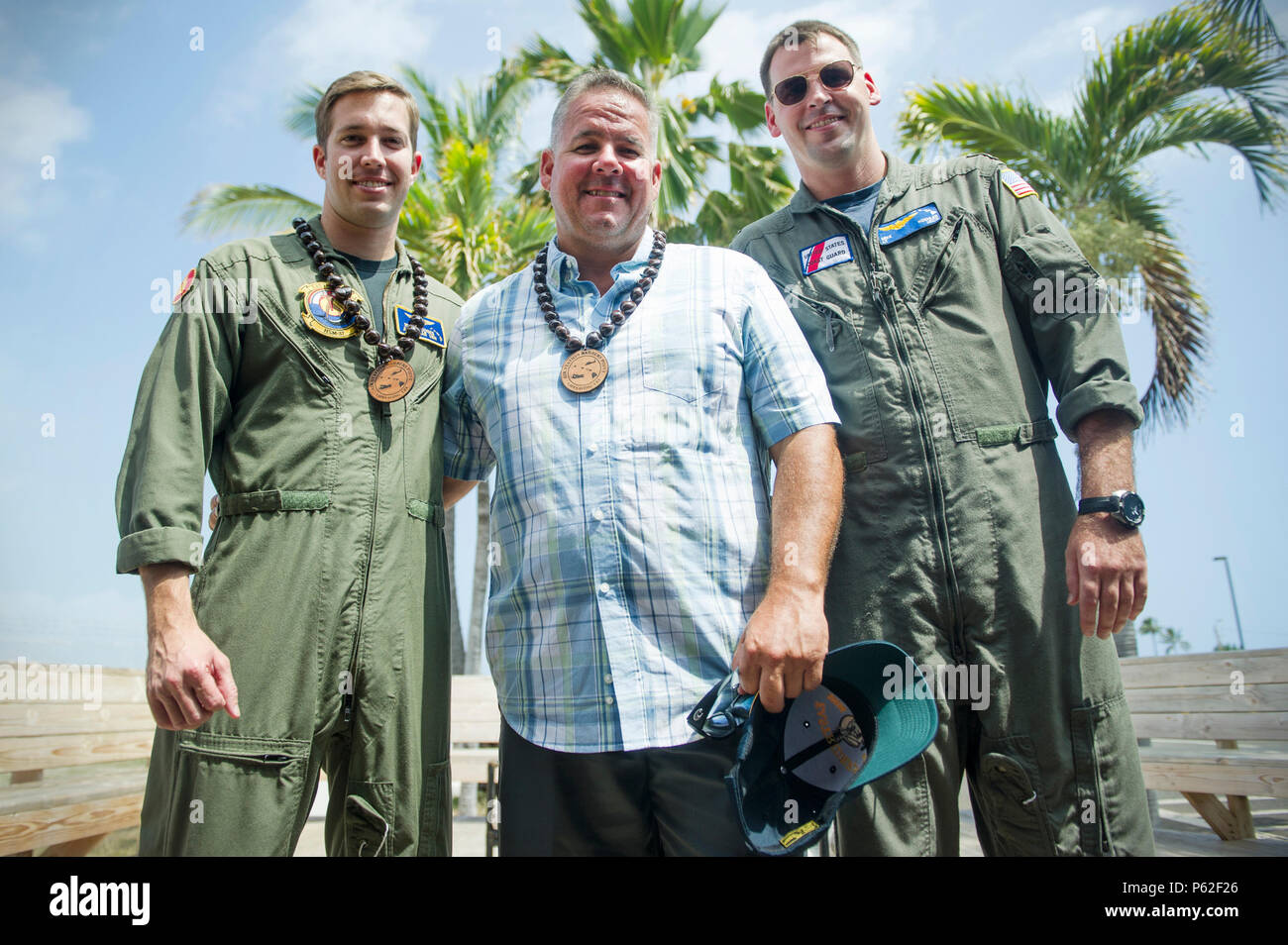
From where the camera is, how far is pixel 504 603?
208cm

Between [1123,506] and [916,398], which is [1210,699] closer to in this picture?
[1123,506]

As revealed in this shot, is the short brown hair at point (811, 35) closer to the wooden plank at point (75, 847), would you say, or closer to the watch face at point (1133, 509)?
the watch face at point (1133, 509)

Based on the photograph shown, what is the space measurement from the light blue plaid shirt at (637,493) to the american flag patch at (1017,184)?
0.87m

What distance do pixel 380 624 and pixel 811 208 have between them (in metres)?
1.78

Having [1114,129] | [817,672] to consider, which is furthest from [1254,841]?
[1114,129]

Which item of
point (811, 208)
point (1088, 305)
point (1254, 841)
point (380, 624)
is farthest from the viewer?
point (1254, 841)

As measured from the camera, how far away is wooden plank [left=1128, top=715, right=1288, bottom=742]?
479 cm

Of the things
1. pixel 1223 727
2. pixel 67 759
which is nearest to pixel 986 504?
pixel 1223 727

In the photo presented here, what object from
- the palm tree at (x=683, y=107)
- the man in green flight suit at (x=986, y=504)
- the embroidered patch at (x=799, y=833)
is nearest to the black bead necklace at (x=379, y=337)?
the man in green flight suit at (x=986, y=504)

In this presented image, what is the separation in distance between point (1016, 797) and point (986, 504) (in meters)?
0.74

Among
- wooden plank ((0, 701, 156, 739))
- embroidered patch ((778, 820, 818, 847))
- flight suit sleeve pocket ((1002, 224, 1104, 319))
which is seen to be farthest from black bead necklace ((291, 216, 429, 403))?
wooden plank ((0, 701, 156, 739))

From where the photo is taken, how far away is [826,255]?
2525mm

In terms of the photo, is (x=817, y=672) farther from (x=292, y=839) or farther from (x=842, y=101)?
(x=842, y=101)

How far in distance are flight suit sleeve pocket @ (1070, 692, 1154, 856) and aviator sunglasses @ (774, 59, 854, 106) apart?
2012mm
